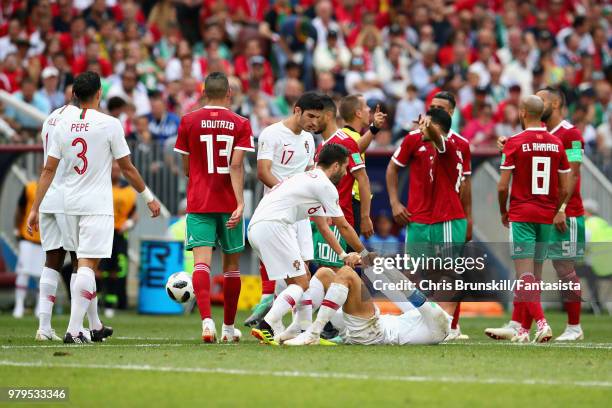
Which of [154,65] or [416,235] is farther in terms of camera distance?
[154,65]

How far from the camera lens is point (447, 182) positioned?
13844 millimetres

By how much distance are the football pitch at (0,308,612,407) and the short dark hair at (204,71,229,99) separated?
8.05ft

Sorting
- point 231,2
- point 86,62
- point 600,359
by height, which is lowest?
point 600,359

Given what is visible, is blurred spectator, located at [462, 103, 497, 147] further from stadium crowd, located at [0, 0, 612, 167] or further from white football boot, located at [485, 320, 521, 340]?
white football boot, located at [485, 320, 521, 340]

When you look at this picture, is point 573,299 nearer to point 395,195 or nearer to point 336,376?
point 395,195

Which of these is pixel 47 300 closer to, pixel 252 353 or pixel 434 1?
pixel 252 353

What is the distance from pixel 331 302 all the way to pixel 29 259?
8711 mm

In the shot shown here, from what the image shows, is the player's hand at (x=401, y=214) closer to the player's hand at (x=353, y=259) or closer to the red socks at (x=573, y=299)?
the red socks at (x=573, y=299)

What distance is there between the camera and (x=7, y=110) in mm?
20828

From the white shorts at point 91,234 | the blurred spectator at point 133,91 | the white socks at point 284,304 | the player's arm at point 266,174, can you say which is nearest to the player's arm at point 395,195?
the player's arm at point 266,174

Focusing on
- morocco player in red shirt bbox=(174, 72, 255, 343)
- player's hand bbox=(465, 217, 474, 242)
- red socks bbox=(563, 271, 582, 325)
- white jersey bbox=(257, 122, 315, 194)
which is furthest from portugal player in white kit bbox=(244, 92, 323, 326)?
red socks bbox=(563, 271, 582, 325)

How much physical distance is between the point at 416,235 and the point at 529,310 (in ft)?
5.10

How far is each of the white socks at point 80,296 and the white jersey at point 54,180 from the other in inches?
28.0

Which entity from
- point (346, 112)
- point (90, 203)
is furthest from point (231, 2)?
point (90, 203)
